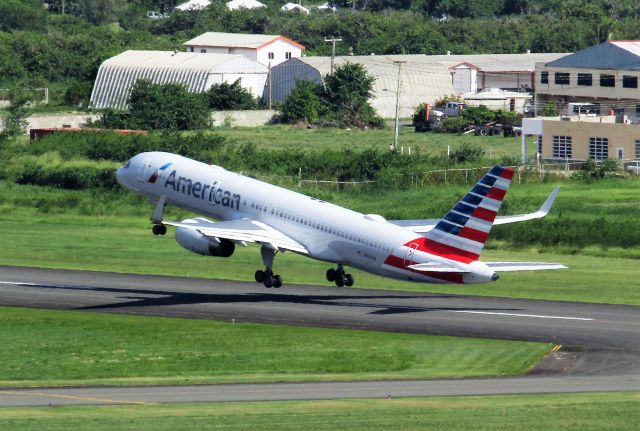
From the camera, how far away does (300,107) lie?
17188cm

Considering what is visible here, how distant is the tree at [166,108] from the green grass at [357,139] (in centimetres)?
335

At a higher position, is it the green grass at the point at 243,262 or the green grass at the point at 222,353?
the green grass at the point at 243,262

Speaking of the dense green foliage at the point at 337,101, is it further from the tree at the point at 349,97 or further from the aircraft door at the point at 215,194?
the aircraft door at the point at 215,194

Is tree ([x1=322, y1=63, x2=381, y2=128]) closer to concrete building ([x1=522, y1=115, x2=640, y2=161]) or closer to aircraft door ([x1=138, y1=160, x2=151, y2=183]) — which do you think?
concrete building ([x1=522, y1=115, x2=640, y2=161])

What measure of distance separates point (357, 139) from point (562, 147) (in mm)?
29184

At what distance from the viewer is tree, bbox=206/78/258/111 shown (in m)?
174

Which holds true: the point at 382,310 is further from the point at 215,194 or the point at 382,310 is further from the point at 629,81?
the point at 629,81

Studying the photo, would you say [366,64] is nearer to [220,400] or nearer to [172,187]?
[172,187]

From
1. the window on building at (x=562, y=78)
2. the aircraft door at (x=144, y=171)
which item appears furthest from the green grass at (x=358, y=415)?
the window on building at (x=562, y=78)

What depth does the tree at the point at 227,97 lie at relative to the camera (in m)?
174

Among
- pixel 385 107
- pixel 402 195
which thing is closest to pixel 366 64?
pixel 385 107

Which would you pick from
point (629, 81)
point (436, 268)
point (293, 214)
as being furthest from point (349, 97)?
point (436, 268)

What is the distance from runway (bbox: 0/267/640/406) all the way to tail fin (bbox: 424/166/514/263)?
139 inches

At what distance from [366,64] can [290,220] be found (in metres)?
120
